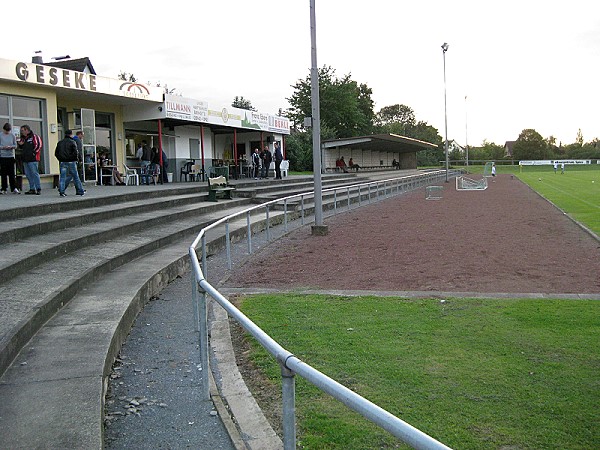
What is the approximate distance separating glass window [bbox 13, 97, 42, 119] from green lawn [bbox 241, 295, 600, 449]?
13108mm

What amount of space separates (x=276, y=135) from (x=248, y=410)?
31.1 metres

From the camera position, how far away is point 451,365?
17.6 feet

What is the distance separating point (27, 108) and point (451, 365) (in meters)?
16.6

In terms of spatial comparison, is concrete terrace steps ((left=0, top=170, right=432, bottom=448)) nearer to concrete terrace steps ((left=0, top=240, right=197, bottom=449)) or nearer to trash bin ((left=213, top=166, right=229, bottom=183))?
concrete terrace steps ((left=0, top=240, right=197, bottom=449))

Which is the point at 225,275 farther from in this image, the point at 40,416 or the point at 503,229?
the point at 503,229

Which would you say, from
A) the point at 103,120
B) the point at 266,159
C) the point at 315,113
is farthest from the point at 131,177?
the point at 315,113

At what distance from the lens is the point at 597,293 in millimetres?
8383

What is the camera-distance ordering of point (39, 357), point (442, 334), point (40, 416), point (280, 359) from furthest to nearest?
point (442, 334) < point (39, 357) < point (40, 416) < point (280, 359)

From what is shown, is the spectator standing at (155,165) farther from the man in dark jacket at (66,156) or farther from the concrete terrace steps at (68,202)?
the man in dark jacket at (66,156)

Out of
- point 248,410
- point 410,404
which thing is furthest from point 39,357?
point 410,404

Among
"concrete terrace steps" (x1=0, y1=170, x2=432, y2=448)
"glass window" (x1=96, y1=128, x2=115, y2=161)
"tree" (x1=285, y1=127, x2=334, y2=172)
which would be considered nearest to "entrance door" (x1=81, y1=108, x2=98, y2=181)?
"glass window" (x1=96, y1=128, x2=115, y2=161)

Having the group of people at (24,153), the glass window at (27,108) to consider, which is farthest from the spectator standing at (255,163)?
the group of people at (24,153)

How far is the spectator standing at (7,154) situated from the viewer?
14.4 meters

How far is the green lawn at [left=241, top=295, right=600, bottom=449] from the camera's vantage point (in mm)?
4121
